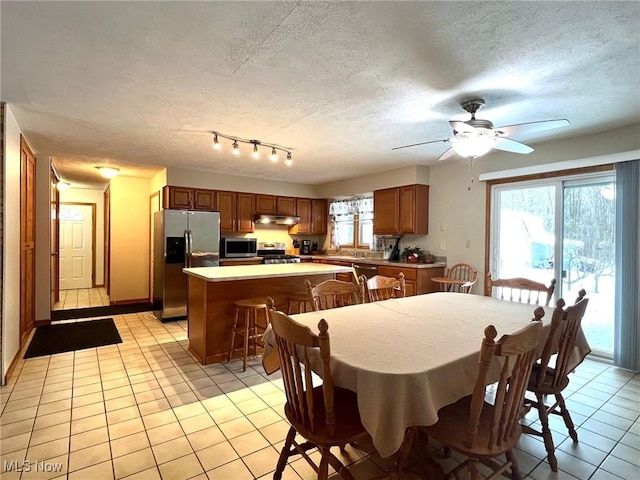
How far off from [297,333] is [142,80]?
2.15 metres

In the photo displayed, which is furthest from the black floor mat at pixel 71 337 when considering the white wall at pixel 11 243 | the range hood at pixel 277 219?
the range hood at pixel 277 219

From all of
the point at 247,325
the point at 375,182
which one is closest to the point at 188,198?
the point at 247,325

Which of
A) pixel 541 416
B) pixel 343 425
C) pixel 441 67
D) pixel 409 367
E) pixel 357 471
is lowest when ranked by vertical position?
pixel 357 471

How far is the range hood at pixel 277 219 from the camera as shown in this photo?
621cm

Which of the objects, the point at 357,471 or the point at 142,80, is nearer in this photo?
the point at 357,471

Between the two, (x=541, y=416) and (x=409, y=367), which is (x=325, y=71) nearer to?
(x=409, y=367)

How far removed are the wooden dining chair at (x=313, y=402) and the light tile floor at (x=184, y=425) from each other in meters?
0.48

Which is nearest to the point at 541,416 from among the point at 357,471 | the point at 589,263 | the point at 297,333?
the point at 357,471

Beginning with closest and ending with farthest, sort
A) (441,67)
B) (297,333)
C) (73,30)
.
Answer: (297,333) < (73,30) < (441,67)

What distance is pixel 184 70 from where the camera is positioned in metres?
2.20

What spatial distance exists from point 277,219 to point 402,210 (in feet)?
7.97

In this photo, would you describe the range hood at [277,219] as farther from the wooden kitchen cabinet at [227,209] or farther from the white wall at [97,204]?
the white wall at [97,204]

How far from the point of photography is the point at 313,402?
59.7 inches

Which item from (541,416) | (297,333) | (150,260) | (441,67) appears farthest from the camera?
(150,260)
